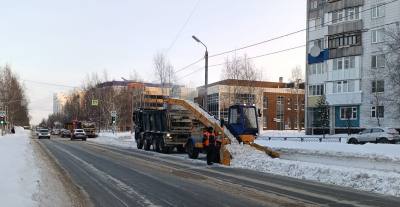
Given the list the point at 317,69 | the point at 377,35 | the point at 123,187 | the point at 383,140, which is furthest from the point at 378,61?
the point at 123,187

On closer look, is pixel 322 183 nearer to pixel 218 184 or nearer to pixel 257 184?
pixel 257 184

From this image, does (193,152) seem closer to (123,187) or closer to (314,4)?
(123,187)

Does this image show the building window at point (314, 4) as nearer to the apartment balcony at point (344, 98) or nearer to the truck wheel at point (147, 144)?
the apartment balcony at point (344, 98)

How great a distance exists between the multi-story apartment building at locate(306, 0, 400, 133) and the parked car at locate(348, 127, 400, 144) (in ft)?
42.8

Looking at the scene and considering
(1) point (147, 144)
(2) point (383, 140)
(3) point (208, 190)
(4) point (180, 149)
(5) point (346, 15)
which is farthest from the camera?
(5) point (346, 15)

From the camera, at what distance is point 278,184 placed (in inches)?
624

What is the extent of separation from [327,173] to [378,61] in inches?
1900

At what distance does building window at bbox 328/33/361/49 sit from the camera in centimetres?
6494

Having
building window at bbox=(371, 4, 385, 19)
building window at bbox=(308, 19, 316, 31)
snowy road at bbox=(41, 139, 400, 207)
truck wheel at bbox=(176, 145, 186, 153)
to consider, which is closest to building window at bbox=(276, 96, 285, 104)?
building window at bbox=(308, 19, 316, 31)

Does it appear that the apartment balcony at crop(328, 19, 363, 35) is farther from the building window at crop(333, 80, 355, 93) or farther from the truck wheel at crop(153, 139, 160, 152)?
the truck wheel at crop(153, 139, 160, 152)

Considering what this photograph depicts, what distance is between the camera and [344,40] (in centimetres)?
6650

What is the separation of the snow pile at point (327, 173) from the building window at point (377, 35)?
41.6m

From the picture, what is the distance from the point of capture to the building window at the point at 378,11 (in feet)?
202

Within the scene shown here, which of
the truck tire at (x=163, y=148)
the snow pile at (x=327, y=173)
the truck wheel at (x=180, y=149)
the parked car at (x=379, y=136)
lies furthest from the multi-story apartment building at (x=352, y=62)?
the snow pile at (x=327, y=173)
